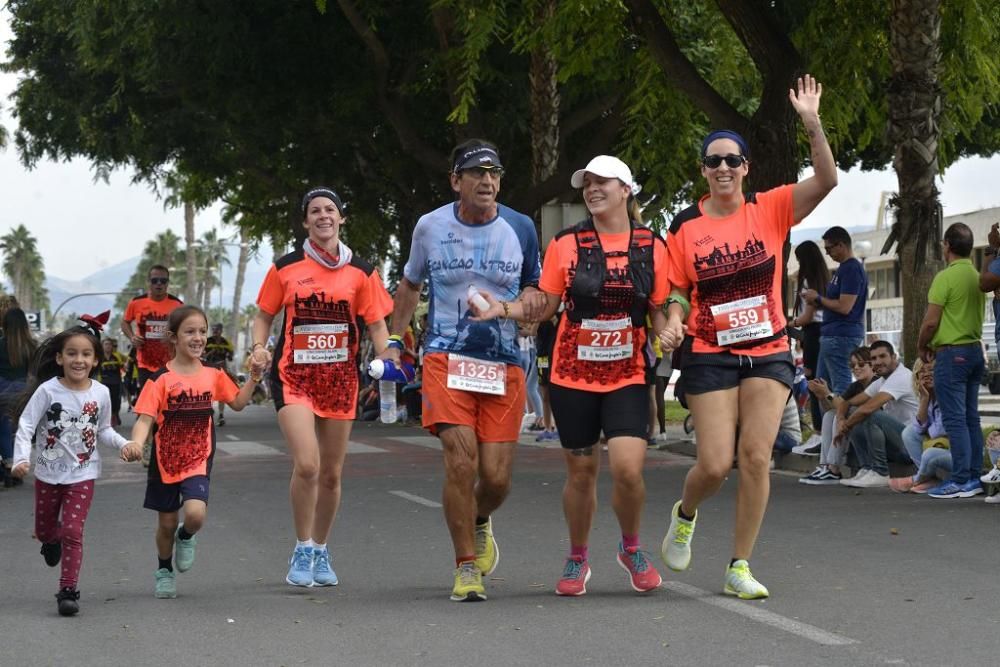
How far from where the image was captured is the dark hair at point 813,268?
15305mm

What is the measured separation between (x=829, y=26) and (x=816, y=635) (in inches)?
454

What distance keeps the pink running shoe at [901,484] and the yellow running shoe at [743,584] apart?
5.60 metres

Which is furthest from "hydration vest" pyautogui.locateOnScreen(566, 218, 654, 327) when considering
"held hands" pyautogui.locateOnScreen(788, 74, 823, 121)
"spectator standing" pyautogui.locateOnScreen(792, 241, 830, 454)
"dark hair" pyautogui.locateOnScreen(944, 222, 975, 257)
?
"spectator standing" pyautogui.locateOnScreen(792, 241, 830, 454)

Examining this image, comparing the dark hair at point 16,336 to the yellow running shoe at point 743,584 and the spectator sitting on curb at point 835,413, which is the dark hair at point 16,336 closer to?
the spectator sitting on curb at point 835,413

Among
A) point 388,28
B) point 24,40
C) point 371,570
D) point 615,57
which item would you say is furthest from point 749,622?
point 24,40

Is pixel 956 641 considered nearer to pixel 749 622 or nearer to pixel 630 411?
pixel 749 622

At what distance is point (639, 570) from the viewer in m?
7.89

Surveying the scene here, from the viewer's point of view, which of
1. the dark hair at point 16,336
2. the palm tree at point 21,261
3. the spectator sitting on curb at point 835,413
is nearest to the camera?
the spectator sitting on curb at point 835,413

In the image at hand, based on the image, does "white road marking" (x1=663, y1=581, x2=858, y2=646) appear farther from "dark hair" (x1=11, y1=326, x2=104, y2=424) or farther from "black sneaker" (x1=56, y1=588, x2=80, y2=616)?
"dark hair" (x1=11, y1=326, x2=104, y2=424)

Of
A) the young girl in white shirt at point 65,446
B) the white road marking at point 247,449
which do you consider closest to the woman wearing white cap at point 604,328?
the young girl in white shirt at point 65,446

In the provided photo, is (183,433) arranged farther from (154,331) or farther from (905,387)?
(154,331)

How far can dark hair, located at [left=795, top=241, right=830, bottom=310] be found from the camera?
15.3m

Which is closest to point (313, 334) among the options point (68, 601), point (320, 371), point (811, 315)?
point (320, 371)

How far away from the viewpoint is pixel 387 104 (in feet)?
91.3
